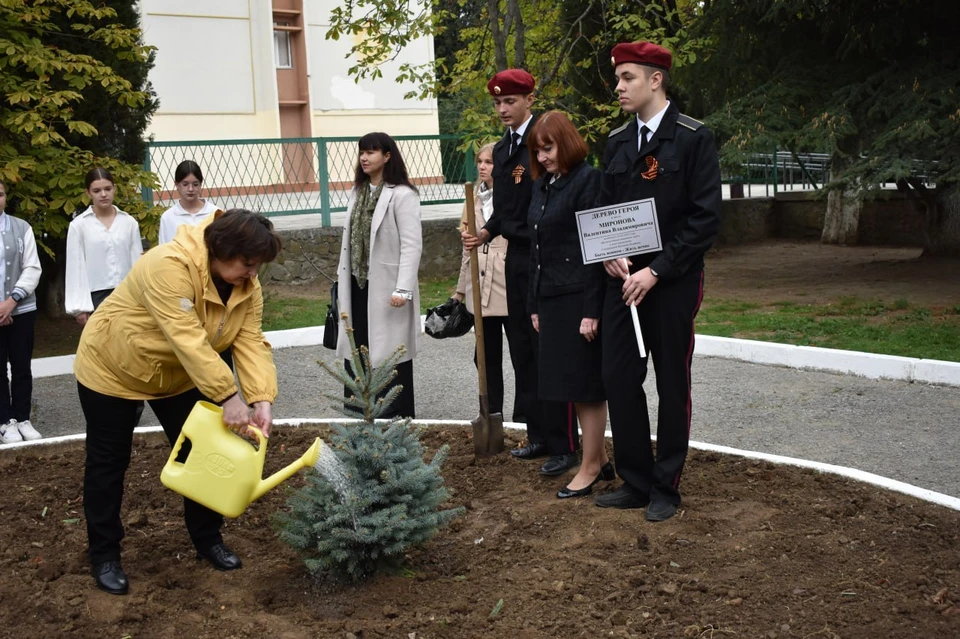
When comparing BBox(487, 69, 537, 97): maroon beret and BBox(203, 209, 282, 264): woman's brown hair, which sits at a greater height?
BBox(487, 69, 537, 97): maroon beret

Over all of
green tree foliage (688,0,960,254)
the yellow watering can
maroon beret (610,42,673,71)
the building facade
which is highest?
the building facade

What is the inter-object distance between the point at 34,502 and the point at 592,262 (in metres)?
3.02

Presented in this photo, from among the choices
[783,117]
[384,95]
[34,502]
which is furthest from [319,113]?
[34,502]

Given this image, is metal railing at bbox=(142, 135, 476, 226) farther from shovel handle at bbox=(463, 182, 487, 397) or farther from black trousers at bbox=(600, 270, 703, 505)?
black trousers at bbox=(600, 270, 703, 505)

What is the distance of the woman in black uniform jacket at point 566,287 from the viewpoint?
16.1 ft

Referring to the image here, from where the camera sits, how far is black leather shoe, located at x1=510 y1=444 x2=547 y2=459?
5.70 meters

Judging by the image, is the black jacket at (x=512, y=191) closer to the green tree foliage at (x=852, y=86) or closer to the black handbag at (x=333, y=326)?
the black handbag at (x=333, y=326)

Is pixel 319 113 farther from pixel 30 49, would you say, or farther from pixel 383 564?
pixel 383 564

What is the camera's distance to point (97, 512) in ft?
13.5

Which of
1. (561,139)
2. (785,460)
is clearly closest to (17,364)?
(561,139)

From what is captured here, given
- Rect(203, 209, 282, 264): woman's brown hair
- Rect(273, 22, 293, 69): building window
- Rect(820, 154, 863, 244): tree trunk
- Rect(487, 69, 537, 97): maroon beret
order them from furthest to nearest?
Rect(273, 22, 293, 69): building window → Rect(820, 154, 863, 244): tree trunk → Rect(487, 69, 537, 97): maroon beret → Rect(203, 209, 282, 264): woman's brown hair

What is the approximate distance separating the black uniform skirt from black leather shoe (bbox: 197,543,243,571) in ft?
5.22

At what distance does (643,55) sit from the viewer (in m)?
4.44

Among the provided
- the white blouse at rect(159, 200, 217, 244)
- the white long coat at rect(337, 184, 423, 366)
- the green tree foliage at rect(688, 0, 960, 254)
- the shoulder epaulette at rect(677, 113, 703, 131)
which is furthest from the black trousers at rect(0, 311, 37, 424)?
the green tree foliage at rect(688, 0, 960, 254)
